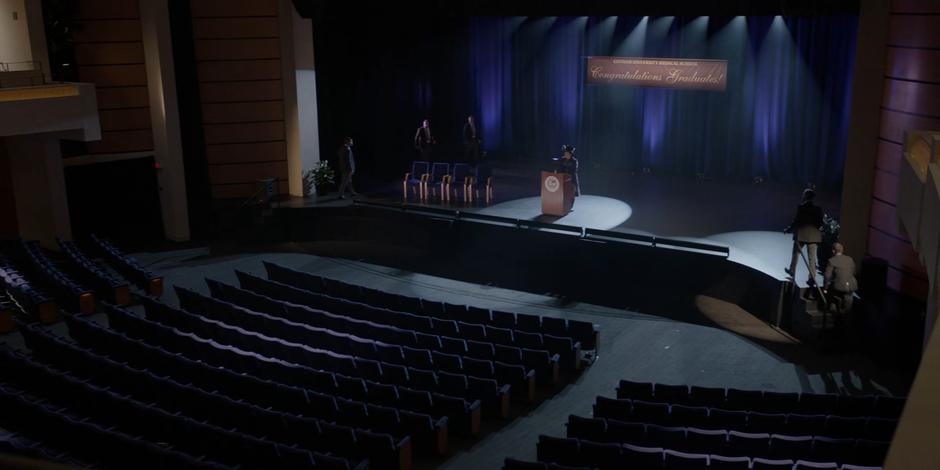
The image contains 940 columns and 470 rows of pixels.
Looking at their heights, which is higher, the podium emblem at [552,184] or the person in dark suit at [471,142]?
the person in dark suit at [471,142]

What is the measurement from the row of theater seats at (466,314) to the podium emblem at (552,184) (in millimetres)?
4247

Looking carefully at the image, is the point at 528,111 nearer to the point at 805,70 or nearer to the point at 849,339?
the point at 805,70

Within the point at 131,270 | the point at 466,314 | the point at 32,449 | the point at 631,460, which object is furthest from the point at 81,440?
the point at 131,270

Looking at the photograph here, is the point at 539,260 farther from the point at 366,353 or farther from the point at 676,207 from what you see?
the point at 366,353

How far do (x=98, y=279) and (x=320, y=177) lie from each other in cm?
597

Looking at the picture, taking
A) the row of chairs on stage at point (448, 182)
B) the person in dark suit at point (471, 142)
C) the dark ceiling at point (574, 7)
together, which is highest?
the dark ceiling at point (574, 7)

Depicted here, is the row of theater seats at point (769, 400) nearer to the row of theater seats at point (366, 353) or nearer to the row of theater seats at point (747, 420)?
the row of theater seats at point (747, 420)

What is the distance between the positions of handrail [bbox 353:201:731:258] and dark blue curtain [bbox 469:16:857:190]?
16.4 feet

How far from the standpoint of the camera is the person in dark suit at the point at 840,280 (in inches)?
440

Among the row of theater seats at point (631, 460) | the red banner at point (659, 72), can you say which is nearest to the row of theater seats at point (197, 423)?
the row of theater seats at point (631, 460)

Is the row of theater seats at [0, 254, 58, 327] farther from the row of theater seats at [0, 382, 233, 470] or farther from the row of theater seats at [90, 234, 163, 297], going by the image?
the row of theater seats at [0, 382, 233, 470]

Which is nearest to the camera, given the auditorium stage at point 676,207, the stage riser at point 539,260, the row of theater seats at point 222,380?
the row of theater seats at point 222,380

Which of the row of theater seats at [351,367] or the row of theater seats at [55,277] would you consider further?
the row of theater seats at [55,277]

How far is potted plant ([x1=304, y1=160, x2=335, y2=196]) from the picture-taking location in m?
19.5
